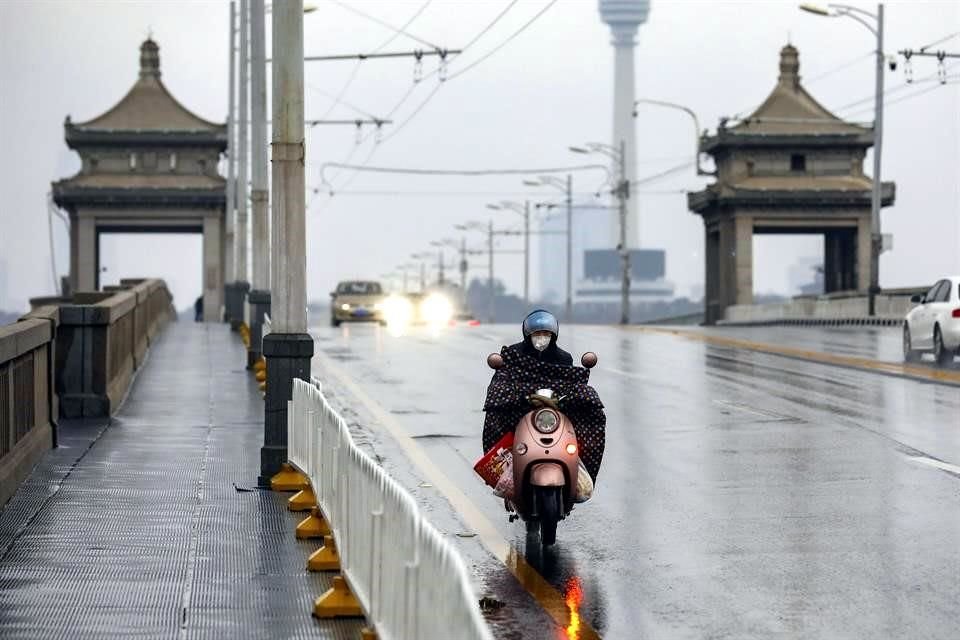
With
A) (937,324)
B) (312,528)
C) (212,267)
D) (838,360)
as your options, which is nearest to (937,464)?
(312,528)

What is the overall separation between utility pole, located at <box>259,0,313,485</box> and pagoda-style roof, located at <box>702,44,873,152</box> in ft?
261

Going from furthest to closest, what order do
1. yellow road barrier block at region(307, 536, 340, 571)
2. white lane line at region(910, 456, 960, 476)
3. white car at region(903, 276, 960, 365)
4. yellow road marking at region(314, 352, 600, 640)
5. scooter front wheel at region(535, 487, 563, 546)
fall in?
white car at region(903, 276, 960, 365), white lane line at region(910, 456, 960, 476), scooter front wheel at region(535, 487, 563, 546), yellow road barrier block at region(307, 536, 340, 571), yellow road marking at region(314, 352, 600, 640)

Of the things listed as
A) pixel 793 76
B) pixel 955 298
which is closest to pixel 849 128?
pixel 793 76

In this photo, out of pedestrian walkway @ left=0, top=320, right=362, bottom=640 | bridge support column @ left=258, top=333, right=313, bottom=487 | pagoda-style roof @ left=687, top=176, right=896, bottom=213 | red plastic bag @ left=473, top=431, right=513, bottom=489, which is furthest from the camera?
pagoda-style roof @ left=687, top=176, right=896, bottom=213

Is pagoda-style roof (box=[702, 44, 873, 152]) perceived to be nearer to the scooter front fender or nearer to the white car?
the white car

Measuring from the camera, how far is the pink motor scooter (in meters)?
10.9

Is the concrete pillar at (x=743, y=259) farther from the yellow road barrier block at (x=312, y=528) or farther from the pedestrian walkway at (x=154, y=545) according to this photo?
the yellow road barrier block at (x=312, y=528)

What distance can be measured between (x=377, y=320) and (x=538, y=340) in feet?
158

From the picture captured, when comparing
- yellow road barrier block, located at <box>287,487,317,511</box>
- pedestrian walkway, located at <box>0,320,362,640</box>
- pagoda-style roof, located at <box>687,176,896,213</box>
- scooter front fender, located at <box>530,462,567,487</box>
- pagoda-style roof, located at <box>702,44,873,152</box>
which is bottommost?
pedestrian walkway, located at <box>0,320,362,640</box>

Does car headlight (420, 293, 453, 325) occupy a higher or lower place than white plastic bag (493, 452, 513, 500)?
lower

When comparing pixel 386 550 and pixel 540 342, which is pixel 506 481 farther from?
pixel 386 550

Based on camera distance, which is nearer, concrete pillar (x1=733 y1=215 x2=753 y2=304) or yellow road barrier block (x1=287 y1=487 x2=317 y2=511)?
yellow road barrier block (x1=287 y1=487 x2=317 y2=511)

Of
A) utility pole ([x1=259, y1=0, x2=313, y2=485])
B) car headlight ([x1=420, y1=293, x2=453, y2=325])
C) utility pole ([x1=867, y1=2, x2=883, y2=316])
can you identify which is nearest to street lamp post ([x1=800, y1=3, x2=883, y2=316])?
utility pole ([x1=867, y1=2, x2=883, y2=316])

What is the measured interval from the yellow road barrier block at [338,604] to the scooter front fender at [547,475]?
78.1 inches
